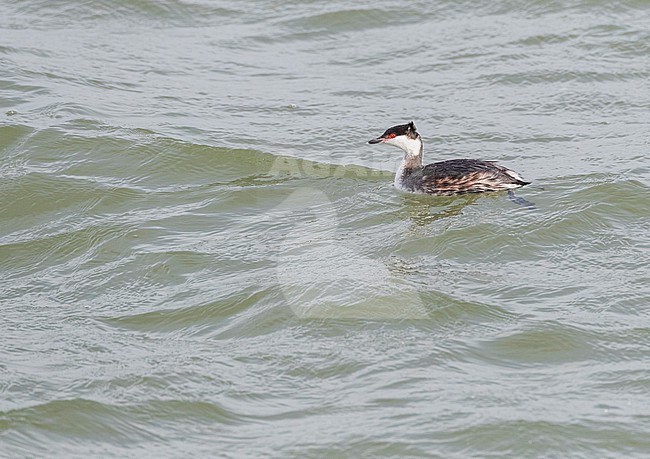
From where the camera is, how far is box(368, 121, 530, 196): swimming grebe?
10164 millimetres

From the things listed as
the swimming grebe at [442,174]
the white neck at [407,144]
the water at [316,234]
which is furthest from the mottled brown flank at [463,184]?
the white neck at [407,144]

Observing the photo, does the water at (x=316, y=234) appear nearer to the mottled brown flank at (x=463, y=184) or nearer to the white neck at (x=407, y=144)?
the mottled brown flank at (x=463, y=184)

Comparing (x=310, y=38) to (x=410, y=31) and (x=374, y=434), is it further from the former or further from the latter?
(x=374, y=434)

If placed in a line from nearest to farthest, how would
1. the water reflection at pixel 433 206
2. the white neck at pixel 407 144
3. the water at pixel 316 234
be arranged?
the water at pixel 316 234 < the water reflection at pixel 433 206 < the white neck at pixel 407 144

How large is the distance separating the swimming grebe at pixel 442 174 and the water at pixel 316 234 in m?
0.15

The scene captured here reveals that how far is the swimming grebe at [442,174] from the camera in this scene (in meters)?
10.2

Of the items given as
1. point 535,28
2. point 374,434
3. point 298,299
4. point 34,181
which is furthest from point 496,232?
point 535,28

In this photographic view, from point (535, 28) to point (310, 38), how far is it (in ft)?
9.06

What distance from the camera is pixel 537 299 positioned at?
26.9 feet

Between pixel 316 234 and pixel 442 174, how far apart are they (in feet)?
4.63

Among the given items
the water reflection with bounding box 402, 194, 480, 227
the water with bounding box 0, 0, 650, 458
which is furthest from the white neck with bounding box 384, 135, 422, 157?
the water reflection with bounding box 402, 194, 480, 227

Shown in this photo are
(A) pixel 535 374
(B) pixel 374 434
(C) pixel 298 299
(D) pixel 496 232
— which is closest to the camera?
(B) pixel 374 434

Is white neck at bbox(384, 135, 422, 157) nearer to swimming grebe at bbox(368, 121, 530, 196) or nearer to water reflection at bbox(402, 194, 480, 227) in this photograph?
swimming grebe at bbox(368, 121, 530, 196)

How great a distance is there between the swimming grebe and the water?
147mm
